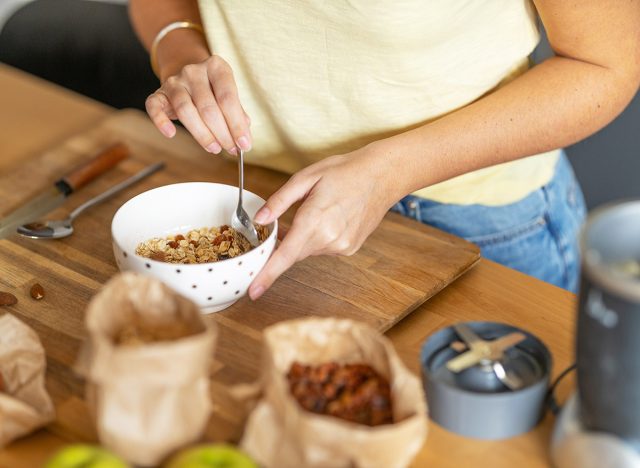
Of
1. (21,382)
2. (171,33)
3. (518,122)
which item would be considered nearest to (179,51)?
(171,33)

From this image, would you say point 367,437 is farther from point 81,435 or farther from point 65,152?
point 65,152

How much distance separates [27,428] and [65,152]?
26.6 inches

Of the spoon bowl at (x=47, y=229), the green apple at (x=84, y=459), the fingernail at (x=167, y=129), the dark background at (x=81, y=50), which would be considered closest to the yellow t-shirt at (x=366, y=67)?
the fingernail at (x=167, y=129)

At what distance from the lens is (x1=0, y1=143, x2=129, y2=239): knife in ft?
4.13

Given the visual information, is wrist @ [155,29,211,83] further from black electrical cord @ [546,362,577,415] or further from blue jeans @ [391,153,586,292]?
black electrical cord @ [546,362,577,415]

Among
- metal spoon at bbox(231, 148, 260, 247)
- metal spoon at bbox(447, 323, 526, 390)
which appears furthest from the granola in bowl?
metal spoon at bbox(447, 323, 526, 390)

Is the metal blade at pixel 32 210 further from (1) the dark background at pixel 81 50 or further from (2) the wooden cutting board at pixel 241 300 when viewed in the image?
(1) the dark background at pixel 81 50

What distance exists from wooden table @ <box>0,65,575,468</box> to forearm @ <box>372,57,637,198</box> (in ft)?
0.49

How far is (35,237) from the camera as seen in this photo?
3.97ft

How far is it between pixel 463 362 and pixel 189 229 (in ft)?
1.51

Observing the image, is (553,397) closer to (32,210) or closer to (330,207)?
(330,207)

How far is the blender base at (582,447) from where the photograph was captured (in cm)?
76

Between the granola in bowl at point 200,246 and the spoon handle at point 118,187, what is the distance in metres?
0.19

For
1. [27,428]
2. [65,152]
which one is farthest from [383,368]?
[65,152]
